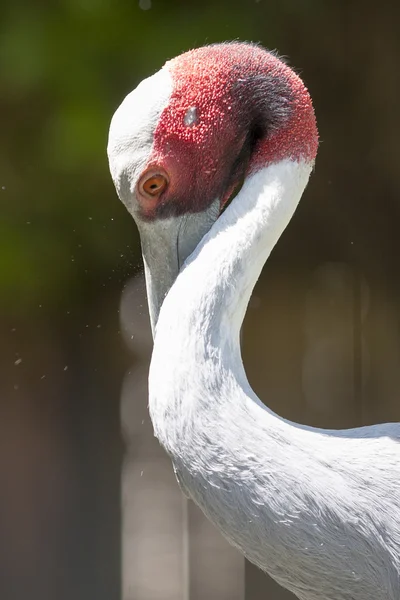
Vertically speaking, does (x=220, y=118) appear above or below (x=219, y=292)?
above

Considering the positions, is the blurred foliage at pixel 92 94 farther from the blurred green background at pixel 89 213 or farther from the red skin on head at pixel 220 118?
the red skin on head at pixel 220 118

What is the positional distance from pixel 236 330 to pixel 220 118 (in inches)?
11.6

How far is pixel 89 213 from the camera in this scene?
304cm

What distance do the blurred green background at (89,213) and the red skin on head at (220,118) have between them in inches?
56.9

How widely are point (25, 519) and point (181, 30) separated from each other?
1636 mm

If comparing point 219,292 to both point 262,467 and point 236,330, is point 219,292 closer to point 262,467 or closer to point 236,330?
point 236,330

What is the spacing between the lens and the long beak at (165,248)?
144 centimetres

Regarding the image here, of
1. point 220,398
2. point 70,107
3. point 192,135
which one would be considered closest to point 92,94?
point 70,107

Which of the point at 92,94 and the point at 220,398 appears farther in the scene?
the point at 92,94

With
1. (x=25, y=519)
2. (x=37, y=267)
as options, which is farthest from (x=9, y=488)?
(x=37, y=267)

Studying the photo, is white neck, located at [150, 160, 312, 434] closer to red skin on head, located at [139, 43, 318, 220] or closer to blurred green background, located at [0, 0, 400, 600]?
red skin on head, located at [139, 43, 318, 220]

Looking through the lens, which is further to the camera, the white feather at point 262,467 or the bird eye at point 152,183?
the bird eye at point 152,183

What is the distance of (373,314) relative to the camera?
3.27 m

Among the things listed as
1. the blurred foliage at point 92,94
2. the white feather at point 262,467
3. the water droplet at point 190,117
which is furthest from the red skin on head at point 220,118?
the blurred foliage at point 92,94
